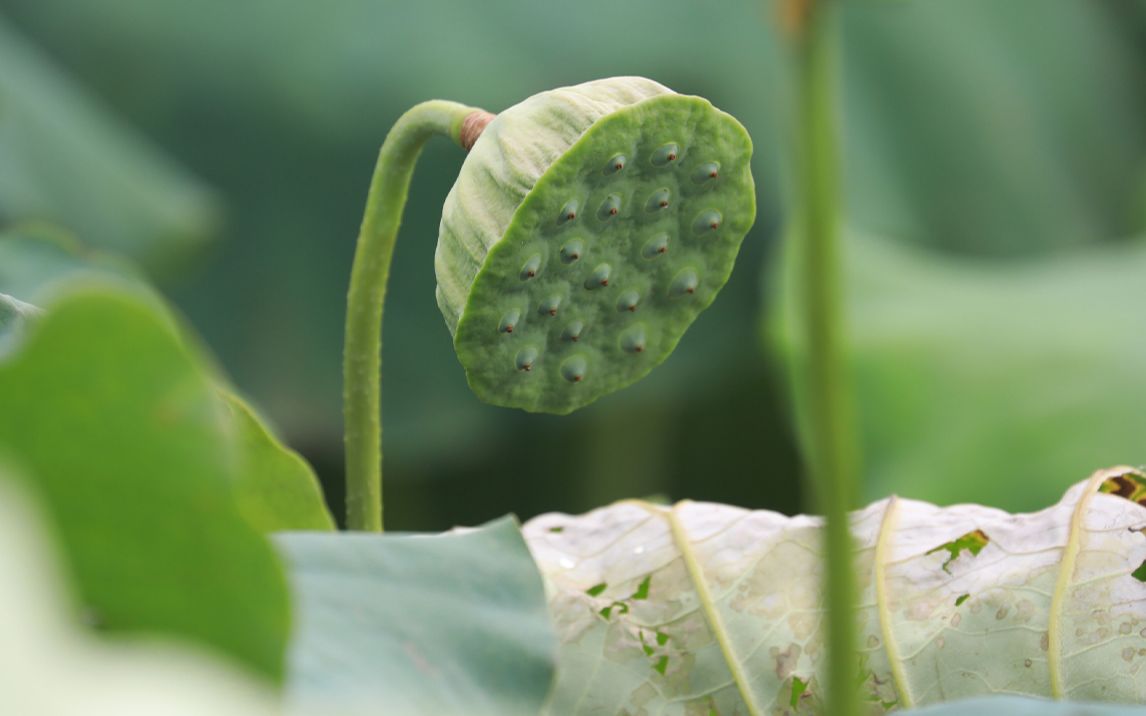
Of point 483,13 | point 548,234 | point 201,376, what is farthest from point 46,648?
point 483,13

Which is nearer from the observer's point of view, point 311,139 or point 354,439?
point 354,439

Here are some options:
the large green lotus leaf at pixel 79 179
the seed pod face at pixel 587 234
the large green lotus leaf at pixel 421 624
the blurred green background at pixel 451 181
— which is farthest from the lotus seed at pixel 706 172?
the blurred green background at pixel 451 181

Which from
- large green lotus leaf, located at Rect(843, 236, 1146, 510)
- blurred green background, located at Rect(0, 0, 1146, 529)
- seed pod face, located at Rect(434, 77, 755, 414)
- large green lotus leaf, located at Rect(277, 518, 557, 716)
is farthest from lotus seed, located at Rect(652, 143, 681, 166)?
blurred green background, located at Rect(0, 0, 1146, 529)

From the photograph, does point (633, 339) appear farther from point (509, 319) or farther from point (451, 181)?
point (451, 181)

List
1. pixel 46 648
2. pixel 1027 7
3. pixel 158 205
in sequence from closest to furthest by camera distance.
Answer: pixel 46 648
pixel 158 205
pixel 1027 7

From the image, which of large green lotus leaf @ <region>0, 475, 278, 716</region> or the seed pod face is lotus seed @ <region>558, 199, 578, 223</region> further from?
large green lotus leaf @ <region>0, 475, 278, 716</region>

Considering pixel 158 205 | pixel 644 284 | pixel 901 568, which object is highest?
pixel 644 284

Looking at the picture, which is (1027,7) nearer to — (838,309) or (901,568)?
(901,568)
